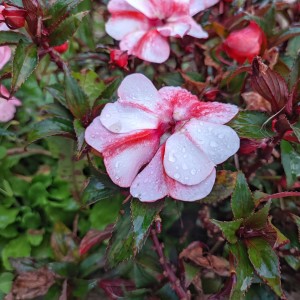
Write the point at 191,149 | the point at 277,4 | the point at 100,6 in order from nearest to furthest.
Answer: the point at 191,149
the point at 277,4
the point at 100,6

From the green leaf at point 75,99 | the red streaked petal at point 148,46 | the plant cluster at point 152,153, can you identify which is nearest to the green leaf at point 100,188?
the plant cluster at point 152,153

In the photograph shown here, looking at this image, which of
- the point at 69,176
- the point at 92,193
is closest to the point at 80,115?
the point at 92,193

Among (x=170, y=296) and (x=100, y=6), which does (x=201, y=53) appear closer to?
(x=100, y=6)

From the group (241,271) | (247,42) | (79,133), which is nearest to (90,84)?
(79,133)

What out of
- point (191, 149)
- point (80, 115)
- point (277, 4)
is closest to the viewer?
point (191, 149)

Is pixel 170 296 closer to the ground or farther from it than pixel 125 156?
closer to the ground

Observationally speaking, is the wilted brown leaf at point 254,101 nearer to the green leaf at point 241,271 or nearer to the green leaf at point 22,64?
the green leaf at point 241,271

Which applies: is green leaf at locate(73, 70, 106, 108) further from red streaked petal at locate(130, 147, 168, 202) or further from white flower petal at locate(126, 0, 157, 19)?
red streaked petal at locate(130, 147, 168, 202)
